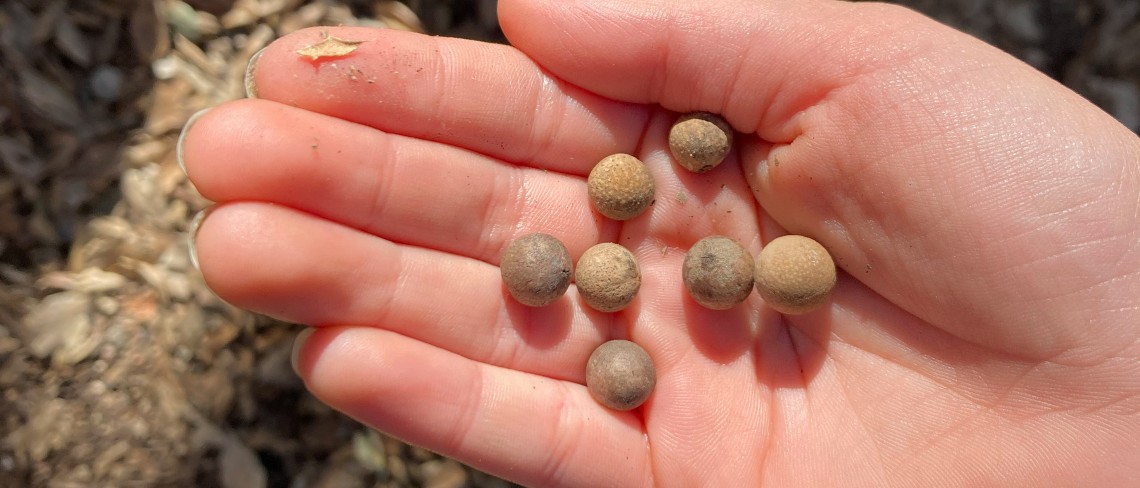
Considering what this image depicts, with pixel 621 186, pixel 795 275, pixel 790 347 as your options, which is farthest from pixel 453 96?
pixel 790 347

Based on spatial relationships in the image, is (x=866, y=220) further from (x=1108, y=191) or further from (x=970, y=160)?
(x=1108, y=191)

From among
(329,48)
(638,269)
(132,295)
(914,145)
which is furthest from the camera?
(132,295)

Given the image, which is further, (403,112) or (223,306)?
→ (223,306)

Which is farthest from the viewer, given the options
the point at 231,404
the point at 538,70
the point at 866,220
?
the point at 231,404

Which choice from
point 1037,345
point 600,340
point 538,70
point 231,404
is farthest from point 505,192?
point 1037,345

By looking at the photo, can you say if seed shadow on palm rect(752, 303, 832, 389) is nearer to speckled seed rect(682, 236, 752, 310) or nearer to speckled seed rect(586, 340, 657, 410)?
speckled seed rect(682, 236, 752, 310)

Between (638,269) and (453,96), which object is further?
(638,269)

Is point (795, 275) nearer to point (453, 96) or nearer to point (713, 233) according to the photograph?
point (713, 233)
